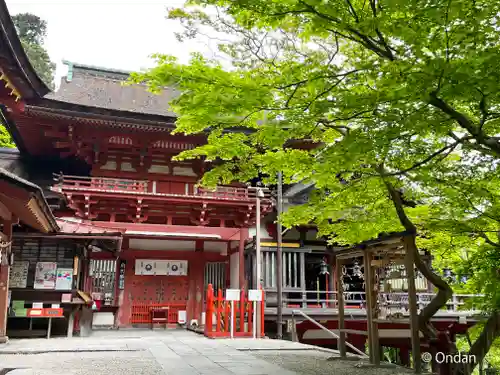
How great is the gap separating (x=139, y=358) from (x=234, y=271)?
861 centimetres

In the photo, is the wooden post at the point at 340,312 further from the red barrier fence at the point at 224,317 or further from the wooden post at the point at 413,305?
the red barrier fence at the point at 224,317

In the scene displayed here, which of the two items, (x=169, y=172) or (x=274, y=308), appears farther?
(x=169, y=172)

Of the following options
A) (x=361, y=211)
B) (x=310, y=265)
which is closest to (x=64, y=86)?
(x=310, y=265)

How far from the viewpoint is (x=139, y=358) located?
24.7 feet

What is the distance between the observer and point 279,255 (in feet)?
46.9

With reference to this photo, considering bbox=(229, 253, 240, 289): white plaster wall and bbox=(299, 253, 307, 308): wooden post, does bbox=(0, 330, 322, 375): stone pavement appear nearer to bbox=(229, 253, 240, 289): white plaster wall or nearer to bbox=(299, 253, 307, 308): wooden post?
bbox=(299, 253, 307, 308): wooden post

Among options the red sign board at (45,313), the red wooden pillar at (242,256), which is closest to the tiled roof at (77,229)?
the red sign board at (45,313)

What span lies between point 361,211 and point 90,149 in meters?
10.8

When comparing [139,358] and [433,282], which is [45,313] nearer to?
[139,358]

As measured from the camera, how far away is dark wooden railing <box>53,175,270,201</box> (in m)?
13.6

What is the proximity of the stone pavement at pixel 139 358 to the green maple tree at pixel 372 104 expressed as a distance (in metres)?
2.53

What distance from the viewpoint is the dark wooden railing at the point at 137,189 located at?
1362 centimetres

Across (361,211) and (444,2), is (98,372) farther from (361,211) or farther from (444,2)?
(444,2)

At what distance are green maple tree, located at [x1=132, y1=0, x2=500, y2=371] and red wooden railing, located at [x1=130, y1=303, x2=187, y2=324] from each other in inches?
371
